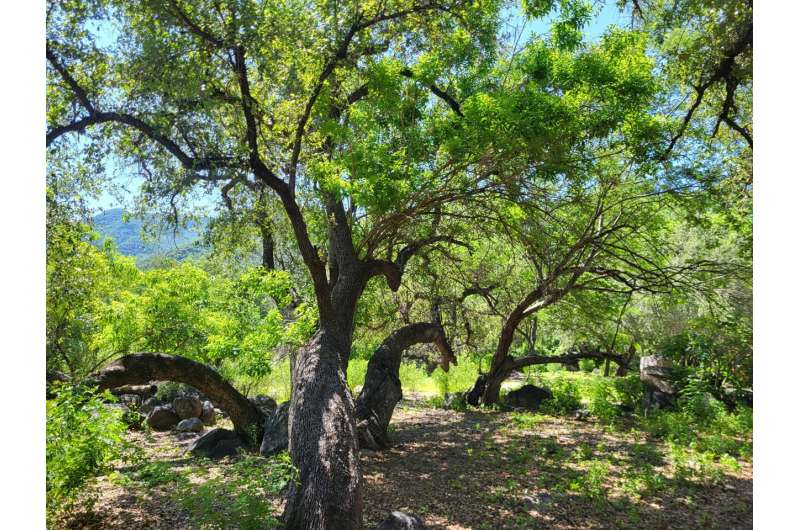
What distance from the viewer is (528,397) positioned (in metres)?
8.26

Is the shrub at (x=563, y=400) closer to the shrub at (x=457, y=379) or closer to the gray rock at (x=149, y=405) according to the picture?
the shrub at (x=457, y=379)

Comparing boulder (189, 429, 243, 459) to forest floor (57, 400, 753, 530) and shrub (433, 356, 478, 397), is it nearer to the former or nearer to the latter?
forest floor (57, 400, 753, 530)

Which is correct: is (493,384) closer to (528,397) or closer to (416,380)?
(528,397)

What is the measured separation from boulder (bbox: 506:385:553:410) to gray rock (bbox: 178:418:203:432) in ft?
15.4

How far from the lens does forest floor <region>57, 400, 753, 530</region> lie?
3.09 m

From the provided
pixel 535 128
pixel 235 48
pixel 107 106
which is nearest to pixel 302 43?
pixel 235 48

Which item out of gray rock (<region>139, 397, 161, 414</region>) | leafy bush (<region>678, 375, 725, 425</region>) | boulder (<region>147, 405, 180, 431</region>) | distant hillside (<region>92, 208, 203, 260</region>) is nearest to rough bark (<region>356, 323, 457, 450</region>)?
distant hillside (<region>92, 208, 203, 260</region>)

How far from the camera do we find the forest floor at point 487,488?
3.09 m

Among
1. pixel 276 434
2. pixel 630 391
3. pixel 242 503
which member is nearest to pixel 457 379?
pixel 630 391

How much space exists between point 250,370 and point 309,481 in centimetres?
344

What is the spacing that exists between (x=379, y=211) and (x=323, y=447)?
6.29 feet

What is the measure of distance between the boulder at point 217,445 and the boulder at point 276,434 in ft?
0.96

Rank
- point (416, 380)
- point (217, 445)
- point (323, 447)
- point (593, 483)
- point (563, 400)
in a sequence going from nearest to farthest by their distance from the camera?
point (323, 447) < point (593, 483) < point (217, 445) < point (563, 400) < point (416, 380)

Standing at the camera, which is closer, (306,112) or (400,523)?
(400,523)
